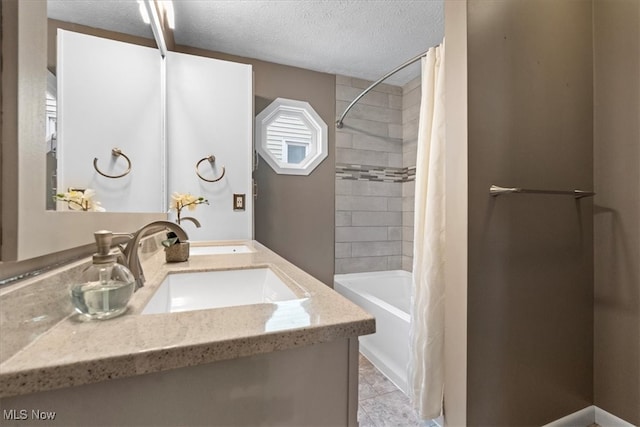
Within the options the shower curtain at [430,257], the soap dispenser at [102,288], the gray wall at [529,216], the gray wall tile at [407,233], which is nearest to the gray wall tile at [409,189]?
the gray wall tile at [407,233]

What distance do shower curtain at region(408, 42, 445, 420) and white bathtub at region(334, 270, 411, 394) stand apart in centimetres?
28

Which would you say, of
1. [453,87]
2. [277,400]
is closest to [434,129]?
[453,87]

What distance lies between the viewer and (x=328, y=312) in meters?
0.52

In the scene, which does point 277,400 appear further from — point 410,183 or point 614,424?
point 410,183

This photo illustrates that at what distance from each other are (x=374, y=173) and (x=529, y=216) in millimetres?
1694

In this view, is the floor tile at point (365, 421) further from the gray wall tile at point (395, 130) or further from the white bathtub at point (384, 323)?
the gray wall tile at point (395, 130)

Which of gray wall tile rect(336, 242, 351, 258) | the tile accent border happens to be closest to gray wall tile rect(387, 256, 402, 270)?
gray wall tile rect(336, 242, 351, 258)

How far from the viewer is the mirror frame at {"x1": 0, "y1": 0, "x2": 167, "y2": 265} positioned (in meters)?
0.38

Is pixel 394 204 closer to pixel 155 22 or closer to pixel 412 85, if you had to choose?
pixel 412 85

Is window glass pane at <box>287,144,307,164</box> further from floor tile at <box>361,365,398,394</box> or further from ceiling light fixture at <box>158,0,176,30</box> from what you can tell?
floor tile at <box>361,365,398,394</box>

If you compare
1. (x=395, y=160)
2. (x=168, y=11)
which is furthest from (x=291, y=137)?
(x=168, y=11)

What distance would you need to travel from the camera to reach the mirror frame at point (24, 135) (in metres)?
0.38

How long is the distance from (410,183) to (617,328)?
180 cm

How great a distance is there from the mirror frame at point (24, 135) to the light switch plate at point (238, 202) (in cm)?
146
